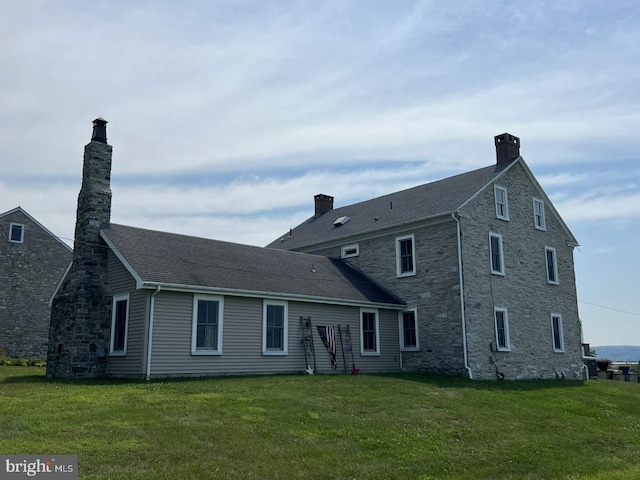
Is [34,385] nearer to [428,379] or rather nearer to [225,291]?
[225,291]

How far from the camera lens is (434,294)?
2333 centimetres

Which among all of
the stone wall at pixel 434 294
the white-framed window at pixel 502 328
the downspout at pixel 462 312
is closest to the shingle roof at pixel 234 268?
the stone wall at pixel 434 294

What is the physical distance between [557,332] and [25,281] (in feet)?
86.5

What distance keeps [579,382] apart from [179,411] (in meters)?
19.3

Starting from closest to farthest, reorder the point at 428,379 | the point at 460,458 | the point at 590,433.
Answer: the point at 460,458 < the point at 590,433 < the point at 428,379

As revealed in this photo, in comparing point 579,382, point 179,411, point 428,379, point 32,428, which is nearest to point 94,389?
point 179,411

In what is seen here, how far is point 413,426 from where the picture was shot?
12.6 m

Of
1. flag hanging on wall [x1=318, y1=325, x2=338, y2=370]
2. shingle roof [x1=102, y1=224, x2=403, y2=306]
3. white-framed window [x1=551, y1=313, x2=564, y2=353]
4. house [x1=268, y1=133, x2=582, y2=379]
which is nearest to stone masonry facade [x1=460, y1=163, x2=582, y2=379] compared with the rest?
house [x1=268, y1=133, x2=582, y2=379]

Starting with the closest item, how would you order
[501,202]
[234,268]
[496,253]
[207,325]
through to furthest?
1. [207,325]
2. [234,268]
3. [496,253]
4. [501,202]

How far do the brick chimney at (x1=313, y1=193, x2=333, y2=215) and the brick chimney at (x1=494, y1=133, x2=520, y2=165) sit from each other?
10.7m

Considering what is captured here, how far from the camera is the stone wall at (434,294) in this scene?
22.5m

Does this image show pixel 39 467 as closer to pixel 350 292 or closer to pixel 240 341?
pixel 240 341

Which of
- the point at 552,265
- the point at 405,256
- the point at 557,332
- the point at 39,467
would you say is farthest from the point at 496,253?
the point at 39,467

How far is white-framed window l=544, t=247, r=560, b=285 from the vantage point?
88.9 ft
